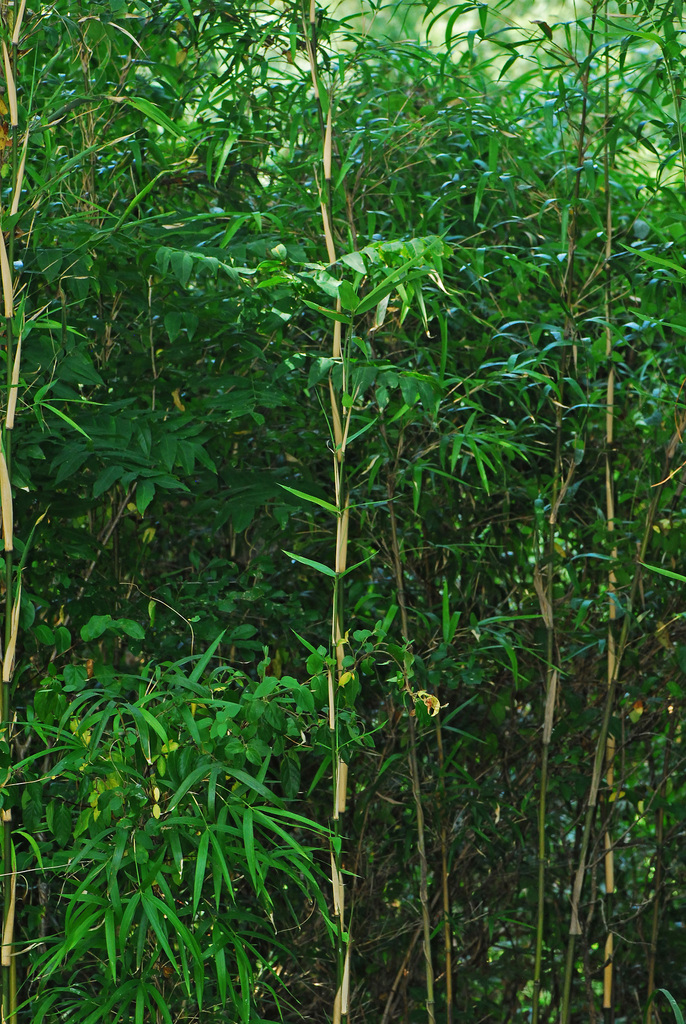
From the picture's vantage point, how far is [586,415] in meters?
1.62

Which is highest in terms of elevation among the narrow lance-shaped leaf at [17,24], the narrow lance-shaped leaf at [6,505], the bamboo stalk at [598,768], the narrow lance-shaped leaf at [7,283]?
the narrow lance-shaped leaf at [17,24]

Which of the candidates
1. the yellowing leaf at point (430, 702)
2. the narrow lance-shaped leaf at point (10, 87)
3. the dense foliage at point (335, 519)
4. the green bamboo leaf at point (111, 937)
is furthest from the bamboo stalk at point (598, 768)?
the narrow lance-shaped leaf at point (10, 87)

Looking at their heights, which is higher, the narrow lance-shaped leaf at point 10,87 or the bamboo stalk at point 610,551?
the narrow lance-shaped leaf at point 10,87

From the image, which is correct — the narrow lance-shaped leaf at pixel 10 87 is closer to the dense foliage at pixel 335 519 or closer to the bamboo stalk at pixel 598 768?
the dense foliage at pixel 335 519

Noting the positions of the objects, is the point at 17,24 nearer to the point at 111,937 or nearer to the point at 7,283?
the point at 7,283

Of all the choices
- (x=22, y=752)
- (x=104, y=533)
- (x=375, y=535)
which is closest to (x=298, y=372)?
(x=375, y=535)

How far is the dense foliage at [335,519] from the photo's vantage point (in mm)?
1189

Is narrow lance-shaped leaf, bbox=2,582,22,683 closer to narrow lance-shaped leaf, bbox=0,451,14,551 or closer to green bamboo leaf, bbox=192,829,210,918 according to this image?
narrow lance-shaped leaf, bbox=0,451,14,551

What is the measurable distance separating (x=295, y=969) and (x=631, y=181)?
5.68ft

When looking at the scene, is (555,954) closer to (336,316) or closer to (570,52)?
(336,316)

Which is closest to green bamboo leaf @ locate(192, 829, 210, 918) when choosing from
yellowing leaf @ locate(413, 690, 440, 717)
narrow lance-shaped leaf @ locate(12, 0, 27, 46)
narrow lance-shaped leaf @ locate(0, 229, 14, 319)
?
yellowing leaf @ locate(413, 690, 440, 717)

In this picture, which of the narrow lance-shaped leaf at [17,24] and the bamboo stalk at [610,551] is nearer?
the narrow lance-shaped leaf at [17,24]

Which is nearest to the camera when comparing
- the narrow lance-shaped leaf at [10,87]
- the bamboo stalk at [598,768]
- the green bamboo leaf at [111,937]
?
the green bamboo leaf at [111,937]

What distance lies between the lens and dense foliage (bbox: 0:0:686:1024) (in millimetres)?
1189
